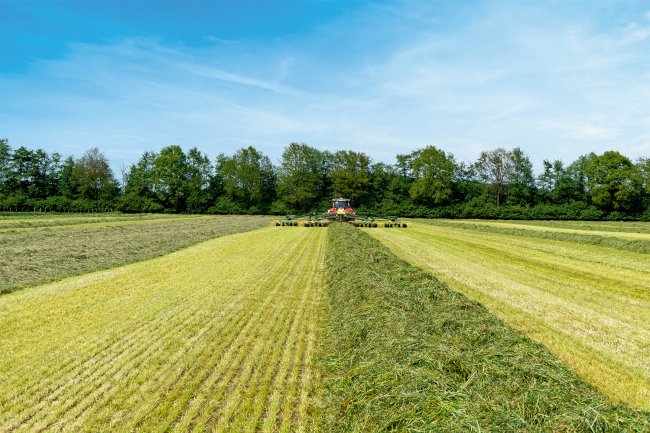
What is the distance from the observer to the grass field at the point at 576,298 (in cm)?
600

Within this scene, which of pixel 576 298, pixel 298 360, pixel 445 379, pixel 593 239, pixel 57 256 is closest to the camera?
pixel 445 379

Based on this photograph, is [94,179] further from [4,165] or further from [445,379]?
[445,379]

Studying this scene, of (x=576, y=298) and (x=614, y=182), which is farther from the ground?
(x=614, y=182)

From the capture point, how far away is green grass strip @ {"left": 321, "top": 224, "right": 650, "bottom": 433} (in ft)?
10.9

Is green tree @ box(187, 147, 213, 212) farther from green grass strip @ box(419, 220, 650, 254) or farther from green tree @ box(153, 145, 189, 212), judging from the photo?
green grass strip @ box(419, 220, 650, 254)

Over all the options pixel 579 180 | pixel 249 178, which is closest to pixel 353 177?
pixel 249 178

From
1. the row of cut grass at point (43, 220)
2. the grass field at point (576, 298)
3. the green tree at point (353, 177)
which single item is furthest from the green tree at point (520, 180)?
the row of cut grass at point (43, 220)

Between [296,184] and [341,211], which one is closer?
[341,211]

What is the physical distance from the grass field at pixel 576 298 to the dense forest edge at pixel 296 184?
48344 mm

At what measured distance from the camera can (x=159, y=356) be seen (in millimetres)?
6129

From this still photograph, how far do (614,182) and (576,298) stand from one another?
63794 millimetres

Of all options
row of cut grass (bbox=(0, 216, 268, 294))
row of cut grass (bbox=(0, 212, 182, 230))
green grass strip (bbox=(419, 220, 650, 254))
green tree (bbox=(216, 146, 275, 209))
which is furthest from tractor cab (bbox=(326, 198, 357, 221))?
green tree (bbox=(216, 146, 275, 209))

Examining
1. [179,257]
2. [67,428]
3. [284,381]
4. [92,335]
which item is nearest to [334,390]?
[284,381]

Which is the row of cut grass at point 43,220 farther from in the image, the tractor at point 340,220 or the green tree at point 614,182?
the green tree at point 614,182
